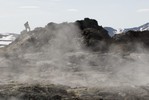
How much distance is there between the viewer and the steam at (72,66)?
27289 mm

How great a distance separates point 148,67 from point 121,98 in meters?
12.0

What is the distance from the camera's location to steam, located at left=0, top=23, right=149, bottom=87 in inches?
1074

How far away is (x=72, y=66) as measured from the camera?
33000 millimetres

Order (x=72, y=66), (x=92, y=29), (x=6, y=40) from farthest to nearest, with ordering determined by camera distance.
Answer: (x=6, y=40), (x=92, y=29), (x=72, y=66)

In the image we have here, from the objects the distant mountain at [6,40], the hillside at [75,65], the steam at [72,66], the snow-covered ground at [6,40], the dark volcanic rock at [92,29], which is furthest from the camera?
the distant mountain at [6,40]

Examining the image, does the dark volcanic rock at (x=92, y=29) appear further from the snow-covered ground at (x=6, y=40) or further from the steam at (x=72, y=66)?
the snow-covered ground at (x=6, y=40)

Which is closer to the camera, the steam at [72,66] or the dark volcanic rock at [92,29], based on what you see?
the steam at [72,66]

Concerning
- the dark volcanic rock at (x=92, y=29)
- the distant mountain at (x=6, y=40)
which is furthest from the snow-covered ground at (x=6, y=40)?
the dark volcanic rock at (x=92, y=29)

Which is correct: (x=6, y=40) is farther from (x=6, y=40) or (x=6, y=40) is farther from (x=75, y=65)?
(x=75, y=65)

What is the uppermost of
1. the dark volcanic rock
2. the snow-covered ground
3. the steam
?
the snow-covered ground

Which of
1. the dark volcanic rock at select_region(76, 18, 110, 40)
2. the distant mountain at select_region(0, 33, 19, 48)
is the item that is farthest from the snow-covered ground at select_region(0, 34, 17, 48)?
the dark volcanic rock at select_region(76, 18, 110, 40)

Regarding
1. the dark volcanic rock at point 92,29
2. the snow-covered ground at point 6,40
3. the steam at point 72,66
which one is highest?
the snow-covered ground at point 6,40

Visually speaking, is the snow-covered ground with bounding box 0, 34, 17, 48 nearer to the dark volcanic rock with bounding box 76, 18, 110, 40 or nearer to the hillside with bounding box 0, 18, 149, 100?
the dark volcanic rock with bounding box 76, 18, 110, 40

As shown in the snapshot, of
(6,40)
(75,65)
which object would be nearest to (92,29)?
(75,65)
